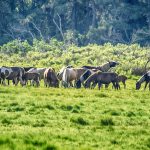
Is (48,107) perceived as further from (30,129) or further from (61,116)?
(30,129)

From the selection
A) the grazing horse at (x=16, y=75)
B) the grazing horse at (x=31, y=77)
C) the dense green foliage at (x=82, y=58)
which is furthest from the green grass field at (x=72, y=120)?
the dense green foliage at (x=82, y=58)

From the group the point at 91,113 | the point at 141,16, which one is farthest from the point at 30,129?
the point at 141,16

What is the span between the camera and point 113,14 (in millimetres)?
91312

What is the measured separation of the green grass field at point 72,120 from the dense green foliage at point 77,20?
2424 inches

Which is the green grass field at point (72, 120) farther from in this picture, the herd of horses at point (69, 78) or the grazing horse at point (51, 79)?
the grazing horse at point (51, 79)

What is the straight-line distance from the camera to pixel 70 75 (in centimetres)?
3525

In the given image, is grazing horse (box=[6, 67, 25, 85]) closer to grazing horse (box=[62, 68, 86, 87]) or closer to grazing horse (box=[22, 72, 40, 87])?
grazing horse (box=[22, 72, 40, 87])

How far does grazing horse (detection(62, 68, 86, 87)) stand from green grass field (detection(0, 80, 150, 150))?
25.6ft

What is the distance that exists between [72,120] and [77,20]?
81081 millimetres

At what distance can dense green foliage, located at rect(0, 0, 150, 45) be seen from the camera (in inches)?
3474

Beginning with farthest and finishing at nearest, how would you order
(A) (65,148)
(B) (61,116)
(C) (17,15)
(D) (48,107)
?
(C) (17,15)
(D) (48,107)
(B) (61,116)
(A) (65,148)

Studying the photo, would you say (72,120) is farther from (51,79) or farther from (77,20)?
(77,20)

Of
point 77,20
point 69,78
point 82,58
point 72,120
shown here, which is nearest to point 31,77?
point 69,78

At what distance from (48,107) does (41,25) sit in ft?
261
